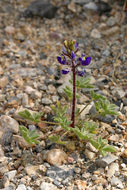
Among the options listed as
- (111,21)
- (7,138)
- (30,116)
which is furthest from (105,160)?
(111,21)

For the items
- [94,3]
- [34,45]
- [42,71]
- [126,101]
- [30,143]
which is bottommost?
[30,143]

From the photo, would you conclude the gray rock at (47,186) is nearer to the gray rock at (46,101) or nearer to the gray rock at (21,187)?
the gray rock at (21,187)

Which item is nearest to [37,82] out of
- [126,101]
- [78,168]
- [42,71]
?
[42,71]

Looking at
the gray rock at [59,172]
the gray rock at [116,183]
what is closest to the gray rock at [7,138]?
the gray rock at [59,172]

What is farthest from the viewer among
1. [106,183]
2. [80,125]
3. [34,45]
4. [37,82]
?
[34,45]

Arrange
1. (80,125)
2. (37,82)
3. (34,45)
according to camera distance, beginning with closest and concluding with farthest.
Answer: (80,125)
(37,82)
(34,45)

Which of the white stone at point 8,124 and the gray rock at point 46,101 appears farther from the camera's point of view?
the gray rock at point 46,101

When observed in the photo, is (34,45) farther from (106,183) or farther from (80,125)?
(106,183)
